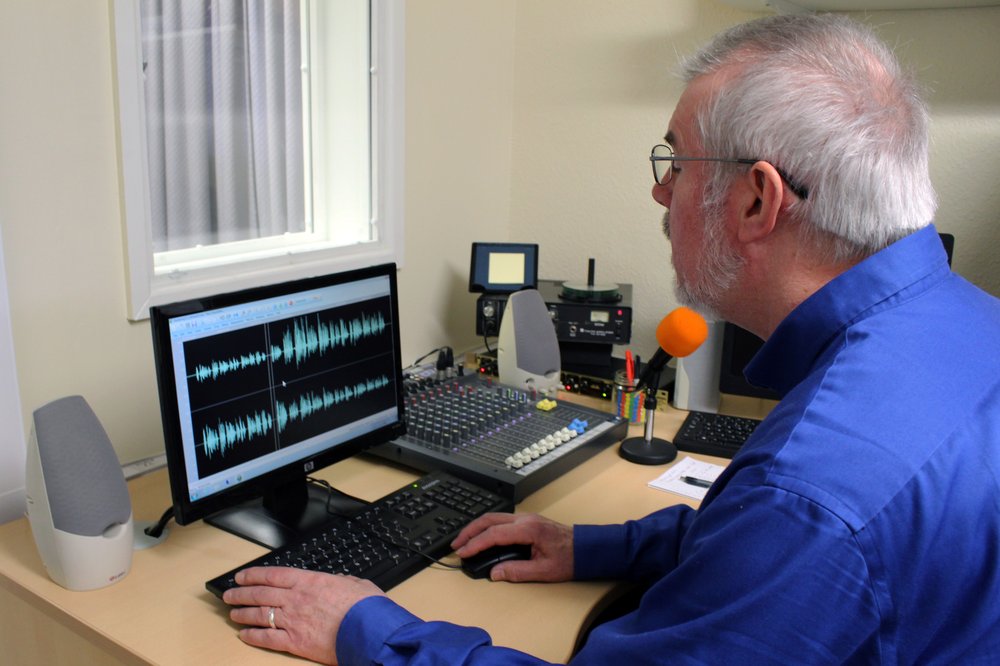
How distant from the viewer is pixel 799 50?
1053 millimetres

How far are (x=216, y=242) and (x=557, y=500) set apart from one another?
0.94m

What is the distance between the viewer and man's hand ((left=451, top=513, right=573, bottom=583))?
1.34 meters

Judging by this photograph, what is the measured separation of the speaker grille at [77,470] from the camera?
49.0 inches

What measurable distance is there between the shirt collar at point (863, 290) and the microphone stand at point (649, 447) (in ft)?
2.57

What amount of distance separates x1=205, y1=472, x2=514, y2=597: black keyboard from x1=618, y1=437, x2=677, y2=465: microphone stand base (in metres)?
0.40

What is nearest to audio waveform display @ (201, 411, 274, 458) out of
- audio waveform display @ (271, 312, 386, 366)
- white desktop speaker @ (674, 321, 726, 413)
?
audio waveform display @ (271, 312, 386, 366)

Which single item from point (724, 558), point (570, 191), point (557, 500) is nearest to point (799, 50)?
point (724, 558)

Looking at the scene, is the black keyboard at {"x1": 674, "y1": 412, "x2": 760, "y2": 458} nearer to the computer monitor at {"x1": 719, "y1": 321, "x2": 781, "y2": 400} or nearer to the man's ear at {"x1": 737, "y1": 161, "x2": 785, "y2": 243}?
the computer monitor at {"x1": 719, "y1": 321, "x2": 781, "y2": 400}

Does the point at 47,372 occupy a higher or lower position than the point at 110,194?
lower

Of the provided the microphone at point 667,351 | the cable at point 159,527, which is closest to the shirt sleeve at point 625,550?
the microphone at point 667,351

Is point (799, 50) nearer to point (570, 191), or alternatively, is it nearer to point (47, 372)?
→ point (47, 372)

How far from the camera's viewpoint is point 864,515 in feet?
2.67

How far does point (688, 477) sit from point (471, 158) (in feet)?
3.86

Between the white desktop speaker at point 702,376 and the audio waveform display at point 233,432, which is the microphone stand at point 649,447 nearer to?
the white desktop speaker at point 702,376
